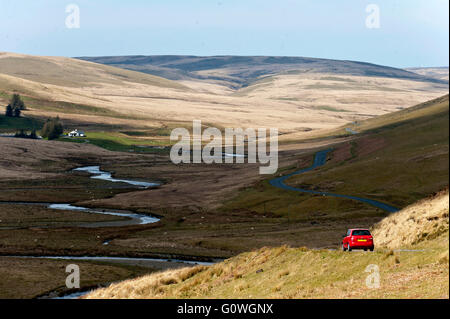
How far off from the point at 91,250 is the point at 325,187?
233 ft

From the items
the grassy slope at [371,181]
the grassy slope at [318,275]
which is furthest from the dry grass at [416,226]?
the grassy slope at [371,181]

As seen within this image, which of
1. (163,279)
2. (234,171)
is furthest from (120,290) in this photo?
(234,171)

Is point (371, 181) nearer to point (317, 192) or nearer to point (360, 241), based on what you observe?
point (317, 192)

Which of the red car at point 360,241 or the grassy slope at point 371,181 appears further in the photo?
the grassy slope at point 371,181

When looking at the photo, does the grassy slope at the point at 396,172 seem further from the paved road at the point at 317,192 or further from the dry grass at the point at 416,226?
the dry grass at the point at 416,226

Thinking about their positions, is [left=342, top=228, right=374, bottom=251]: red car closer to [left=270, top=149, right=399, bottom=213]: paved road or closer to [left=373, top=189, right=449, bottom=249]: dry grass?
[left=373, top=189, right=449, bottom=249]: dry grass

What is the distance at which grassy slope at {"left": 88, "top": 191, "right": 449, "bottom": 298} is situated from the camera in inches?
1104

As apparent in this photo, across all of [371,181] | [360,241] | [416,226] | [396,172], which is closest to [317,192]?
[371,181]

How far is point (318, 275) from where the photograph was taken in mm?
34438

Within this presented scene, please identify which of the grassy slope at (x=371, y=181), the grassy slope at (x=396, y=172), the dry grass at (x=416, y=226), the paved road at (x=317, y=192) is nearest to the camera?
the dry grass at (x=416, y=226)

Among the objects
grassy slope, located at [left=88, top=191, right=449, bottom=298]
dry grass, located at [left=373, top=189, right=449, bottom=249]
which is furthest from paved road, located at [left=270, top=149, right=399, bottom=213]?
grassy slope, located at [left=88, top=191, right=449, bottom=298]

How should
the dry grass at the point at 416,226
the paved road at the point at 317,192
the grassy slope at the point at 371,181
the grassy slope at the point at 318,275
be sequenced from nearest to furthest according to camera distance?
the grassy slope at the point at 318,275
the dry grass at the point at 416,226
the paved road at the point at 317,192
the grassy slope at the point at 371,181

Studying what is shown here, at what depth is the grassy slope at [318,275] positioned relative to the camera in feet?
92.0

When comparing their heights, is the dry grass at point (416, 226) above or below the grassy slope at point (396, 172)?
above
